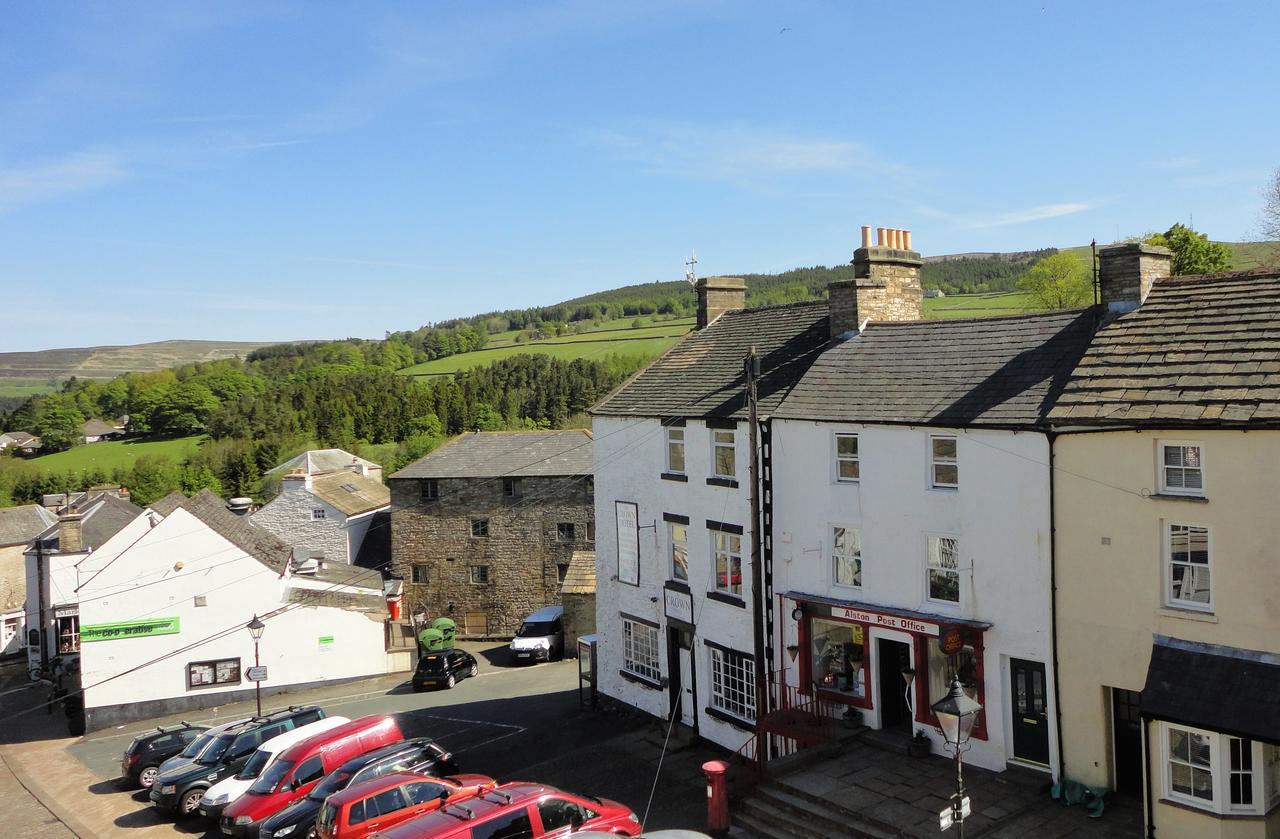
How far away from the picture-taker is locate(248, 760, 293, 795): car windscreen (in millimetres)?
19234

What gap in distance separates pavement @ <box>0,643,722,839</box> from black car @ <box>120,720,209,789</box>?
0.49 meters

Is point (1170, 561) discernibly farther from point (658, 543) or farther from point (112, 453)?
point (112, 453)

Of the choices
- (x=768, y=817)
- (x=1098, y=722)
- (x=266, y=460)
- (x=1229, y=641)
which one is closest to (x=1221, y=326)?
(x=1229, y=641)

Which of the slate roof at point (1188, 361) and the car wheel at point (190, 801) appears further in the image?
the car wheel at point (190, 801)

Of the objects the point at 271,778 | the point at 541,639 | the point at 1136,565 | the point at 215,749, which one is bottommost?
the point at 541,639

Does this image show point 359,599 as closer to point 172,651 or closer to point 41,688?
point 172,651

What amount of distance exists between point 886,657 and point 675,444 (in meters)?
7.60

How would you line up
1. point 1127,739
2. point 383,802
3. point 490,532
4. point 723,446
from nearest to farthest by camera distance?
point 1127,739
point 383,802
point 723,446
point 490,532

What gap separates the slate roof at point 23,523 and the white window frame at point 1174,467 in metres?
61.4

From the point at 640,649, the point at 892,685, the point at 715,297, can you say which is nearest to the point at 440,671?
the point at 640,649

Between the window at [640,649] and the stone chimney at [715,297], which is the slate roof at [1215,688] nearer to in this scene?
the window at [640,649]

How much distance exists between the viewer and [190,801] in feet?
69.0

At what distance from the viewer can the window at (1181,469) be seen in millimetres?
13867

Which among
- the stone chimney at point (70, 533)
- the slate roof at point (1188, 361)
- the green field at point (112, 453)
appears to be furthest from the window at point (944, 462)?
the green field at point (112, 453)
